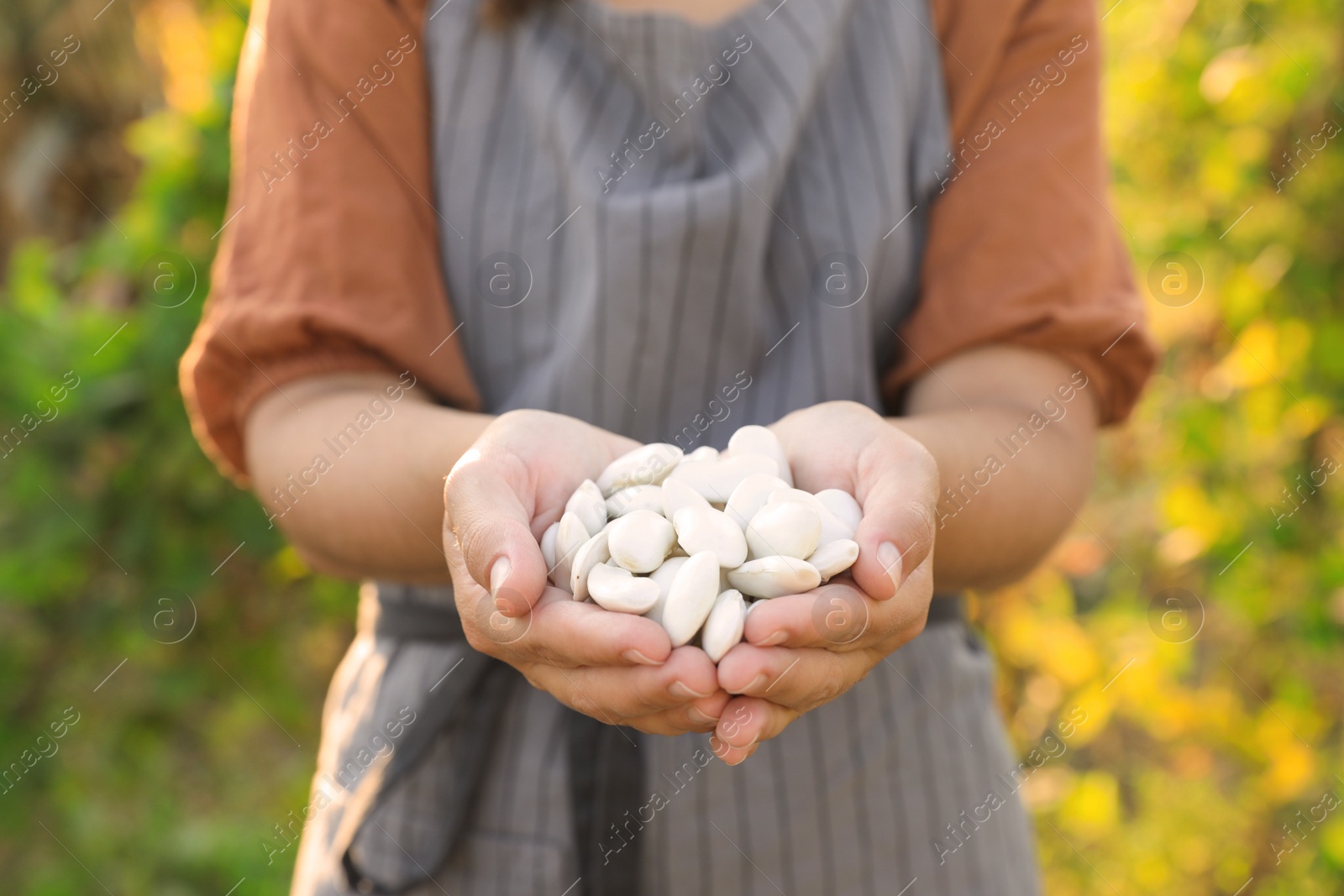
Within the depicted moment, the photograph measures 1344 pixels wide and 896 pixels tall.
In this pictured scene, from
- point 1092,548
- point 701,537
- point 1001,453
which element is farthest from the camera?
point 1092,548

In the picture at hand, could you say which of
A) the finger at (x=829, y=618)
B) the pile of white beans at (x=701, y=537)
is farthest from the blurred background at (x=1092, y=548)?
the finger at (x=829, y=618)

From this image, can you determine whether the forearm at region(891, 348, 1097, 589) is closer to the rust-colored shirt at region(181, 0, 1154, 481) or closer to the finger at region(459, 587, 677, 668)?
the rust-colored shirt at region(181, 0, 1154, 481)

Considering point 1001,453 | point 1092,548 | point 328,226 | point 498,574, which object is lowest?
point 1092,548

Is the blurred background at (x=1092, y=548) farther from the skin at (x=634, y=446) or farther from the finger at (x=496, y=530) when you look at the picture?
the finger at (x=496, y=530)

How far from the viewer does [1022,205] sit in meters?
0.78

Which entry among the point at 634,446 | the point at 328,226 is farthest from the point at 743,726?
the point at 328,226

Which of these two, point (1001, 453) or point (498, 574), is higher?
point (498, 574)

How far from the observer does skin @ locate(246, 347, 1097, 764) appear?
54 cm

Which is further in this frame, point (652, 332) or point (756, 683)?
point (652, 332)

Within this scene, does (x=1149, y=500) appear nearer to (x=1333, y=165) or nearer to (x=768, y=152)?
(x=1333, y=165)

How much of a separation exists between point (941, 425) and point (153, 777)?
145 cm

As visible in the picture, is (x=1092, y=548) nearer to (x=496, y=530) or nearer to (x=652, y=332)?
(x=652, y=332)

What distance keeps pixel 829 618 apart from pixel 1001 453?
0.25 meters

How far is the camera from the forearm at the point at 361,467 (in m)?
0.71
